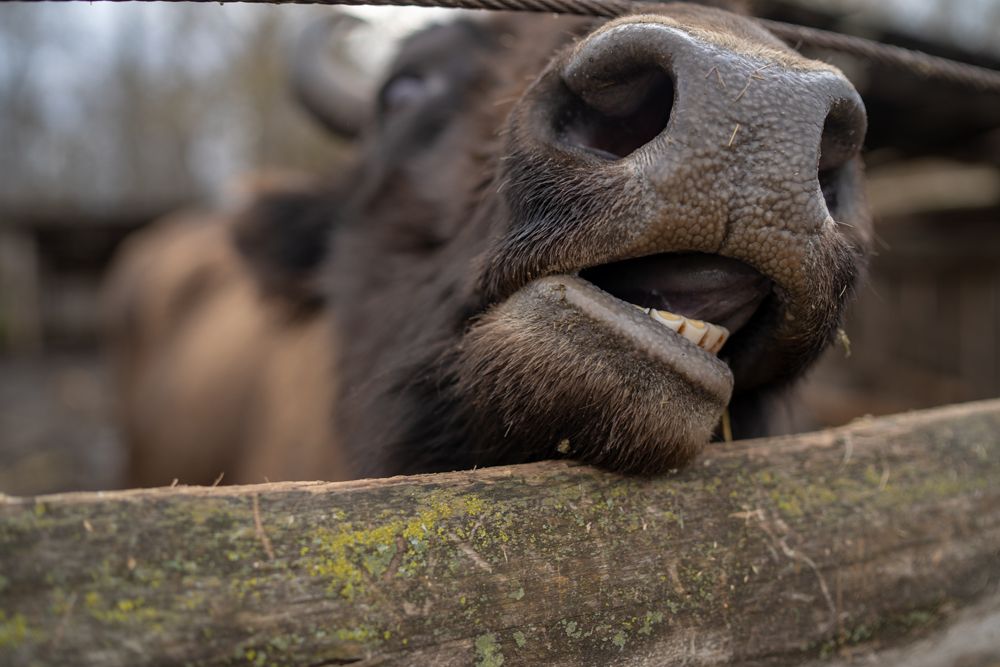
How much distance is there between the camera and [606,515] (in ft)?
4.26

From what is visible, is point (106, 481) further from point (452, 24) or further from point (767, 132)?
point (767, 132)

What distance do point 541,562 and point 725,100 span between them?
0.81 meters

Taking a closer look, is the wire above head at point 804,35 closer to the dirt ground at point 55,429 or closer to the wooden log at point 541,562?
the wooden log at point 541,562

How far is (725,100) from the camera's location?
49.7 inches

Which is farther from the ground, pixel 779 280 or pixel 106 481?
pixel 779 280

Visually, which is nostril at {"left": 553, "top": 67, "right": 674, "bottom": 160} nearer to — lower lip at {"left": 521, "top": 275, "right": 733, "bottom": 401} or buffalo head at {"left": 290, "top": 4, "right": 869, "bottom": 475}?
buffalo head at {"left": 290, "top": 4, "right": 869, "bottom": 475}

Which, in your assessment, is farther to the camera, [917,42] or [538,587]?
[917,42]

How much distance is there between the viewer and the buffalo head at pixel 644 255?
50.3 inches

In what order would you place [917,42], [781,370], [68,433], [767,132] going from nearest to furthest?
1. [767,132]
2. [781,370]
3. [917,42]
4. [68,433]

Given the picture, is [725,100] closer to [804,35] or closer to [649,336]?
[649,336]

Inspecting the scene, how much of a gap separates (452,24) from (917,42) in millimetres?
2608

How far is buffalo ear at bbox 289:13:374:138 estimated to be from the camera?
13.7 ft

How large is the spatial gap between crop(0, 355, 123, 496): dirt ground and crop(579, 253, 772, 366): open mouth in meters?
7.16

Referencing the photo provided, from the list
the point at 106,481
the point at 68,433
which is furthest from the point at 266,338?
the point at 68,433
